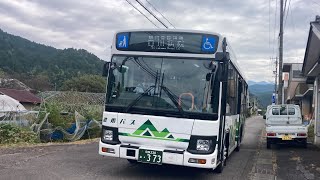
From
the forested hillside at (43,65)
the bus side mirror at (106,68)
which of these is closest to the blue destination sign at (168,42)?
the bus side mirror at (106,68)

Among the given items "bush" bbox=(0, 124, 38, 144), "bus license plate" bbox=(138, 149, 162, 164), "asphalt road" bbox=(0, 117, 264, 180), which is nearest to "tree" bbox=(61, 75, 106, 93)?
"bush" bbox=(0, 124, 38, 144)

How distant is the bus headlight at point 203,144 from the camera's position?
7728 mm

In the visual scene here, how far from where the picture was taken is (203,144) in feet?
25.4

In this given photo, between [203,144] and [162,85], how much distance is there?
1.48m

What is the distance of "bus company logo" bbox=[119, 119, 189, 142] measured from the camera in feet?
26.0

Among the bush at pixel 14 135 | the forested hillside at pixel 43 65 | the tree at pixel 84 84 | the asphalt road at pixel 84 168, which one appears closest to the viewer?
the asphalt road at pixel 84 168

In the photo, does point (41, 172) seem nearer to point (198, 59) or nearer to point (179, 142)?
point (179, 142)

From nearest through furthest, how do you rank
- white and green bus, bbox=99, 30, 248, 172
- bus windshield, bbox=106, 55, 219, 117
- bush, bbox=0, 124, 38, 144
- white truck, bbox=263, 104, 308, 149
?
white and green bus, bbox=99, 30, 248, 172
bus windshield, bbox=106, 55, 219, 117
bush, bbox=0, 124, 38, 144
white truck, bbox=263, 104, 308, 149

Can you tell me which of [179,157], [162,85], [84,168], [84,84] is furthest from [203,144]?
[84,84]

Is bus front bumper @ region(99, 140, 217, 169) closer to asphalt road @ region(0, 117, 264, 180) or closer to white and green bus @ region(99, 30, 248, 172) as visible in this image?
white and green bus @ region(99, 30, 248, 172)

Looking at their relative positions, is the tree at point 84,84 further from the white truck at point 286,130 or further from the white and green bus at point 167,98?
the white and green bus at point 167,98

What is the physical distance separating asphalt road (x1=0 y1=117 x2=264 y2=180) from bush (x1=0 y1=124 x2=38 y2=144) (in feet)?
6.55

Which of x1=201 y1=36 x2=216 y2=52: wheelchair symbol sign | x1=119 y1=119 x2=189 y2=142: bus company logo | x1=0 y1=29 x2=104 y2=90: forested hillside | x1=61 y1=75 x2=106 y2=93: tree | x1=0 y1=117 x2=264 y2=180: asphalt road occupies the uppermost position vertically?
x1=0 y1=29 x2=104 y2=90: forested hillside

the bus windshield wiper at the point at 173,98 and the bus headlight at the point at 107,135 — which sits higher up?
the bus windshield wiper at the point at 173,98
